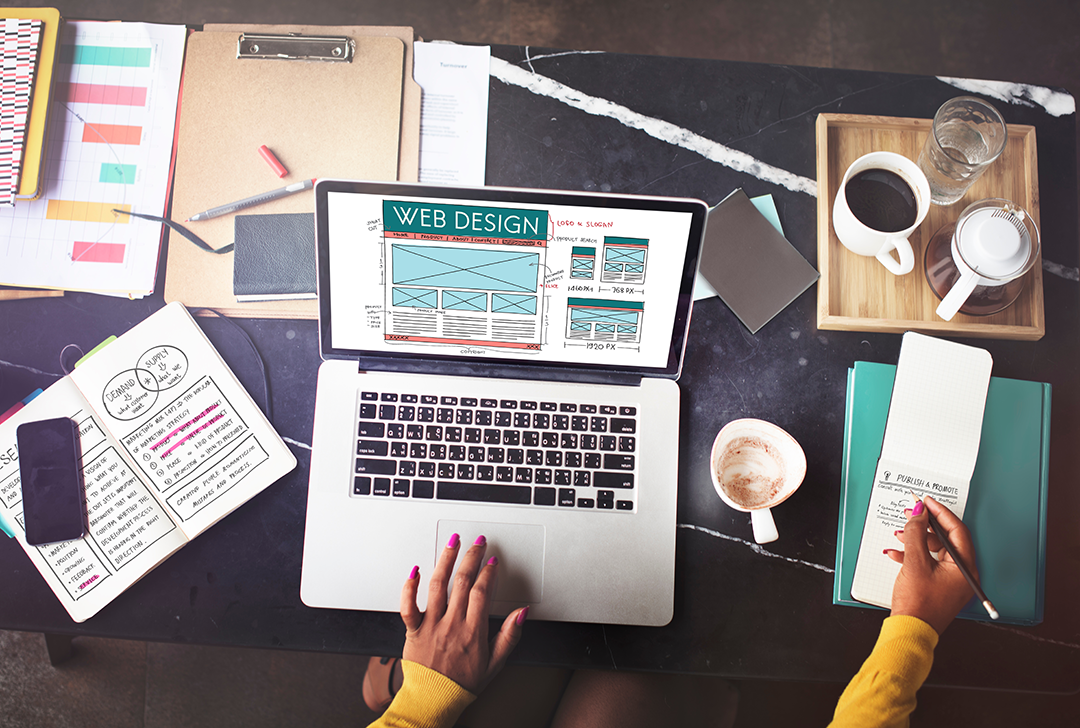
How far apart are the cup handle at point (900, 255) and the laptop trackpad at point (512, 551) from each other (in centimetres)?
62

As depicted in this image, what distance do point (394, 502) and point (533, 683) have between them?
49 cm

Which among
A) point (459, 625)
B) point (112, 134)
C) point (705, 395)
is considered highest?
point (112, 134)

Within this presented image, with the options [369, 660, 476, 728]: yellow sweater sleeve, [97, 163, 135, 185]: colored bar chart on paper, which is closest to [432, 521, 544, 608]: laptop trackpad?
[369, 660, 476, 728]: yellow sweater sleeve

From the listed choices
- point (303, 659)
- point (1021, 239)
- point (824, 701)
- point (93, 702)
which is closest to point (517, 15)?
point (1021, 239)

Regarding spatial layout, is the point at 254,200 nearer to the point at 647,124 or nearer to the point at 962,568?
the point at 647,124

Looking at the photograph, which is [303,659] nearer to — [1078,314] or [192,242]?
[192,242]

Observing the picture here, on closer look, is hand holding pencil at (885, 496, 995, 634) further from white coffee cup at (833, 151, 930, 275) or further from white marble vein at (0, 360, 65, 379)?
white marble vein at (0, 360, 65, 379)

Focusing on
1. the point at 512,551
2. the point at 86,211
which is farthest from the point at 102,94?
the point at 512,551

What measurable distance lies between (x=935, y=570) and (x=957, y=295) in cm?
37

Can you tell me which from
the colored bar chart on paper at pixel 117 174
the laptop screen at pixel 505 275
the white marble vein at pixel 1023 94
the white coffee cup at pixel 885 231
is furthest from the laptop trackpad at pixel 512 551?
the white marble vein at pixel 1023 94

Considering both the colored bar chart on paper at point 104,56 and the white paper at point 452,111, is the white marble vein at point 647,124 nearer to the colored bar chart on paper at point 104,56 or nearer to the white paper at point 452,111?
the white paper at point 452,111

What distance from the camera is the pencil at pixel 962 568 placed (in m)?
0.75

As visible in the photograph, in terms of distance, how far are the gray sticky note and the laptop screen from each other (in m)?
0.16

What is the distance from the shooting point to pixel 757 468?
0.84m
